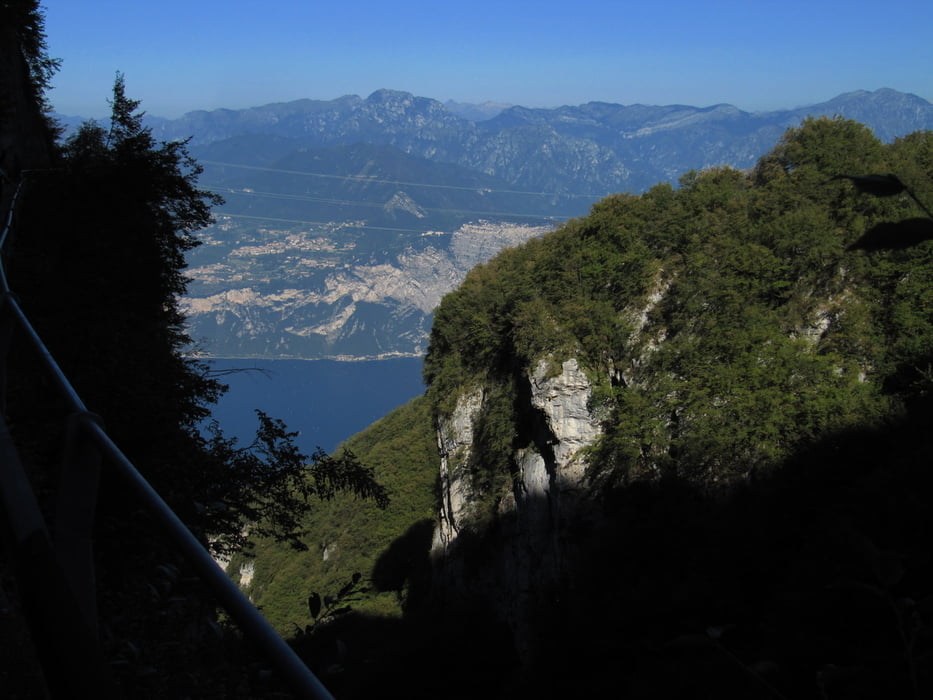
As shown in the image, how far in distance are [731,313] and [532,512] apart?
7.84m

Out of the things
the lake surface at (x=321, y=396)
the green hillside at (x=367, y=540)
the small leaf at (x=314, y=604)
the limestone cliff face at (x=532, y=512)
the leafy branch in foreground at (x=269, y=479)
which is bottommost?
the lake surface at (x=321, y=396)

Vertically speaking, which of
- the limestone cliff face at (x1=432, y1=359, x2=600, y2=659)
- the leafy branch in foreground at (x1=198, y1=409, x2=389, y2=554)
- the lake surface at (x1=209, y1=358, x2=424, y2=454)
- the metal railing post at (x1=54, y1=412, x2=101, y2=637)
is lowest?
the lake surface at (x1=209, y1=358, x2=424, y2=454)

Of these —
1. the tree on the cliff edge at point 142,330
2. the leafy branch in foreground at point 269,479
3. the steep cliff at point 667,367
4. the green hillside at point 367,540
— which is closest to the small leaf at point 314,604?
the tree on the cliff edge at point 142,330

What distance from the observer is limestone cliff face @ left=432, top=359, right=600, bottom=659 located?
1720 centimetres

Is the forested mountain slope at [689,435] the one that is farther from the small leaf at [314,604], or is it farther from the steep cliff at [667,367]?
the small leaf at [314,604]

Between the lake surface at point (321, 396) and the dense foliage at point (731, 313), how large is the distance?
88.3m

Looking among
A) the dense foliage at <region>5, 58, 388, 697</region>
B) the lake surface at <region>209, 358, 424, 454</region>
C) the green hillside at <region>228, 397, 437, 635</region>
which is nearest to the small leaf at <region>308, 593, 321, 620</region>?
the dense foliage at <region>5, 58, 388, 697</region>

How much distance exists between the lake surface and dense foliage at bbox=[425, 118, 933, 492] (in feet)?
290

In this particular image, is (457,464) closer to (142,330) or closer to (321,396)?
(142,330)

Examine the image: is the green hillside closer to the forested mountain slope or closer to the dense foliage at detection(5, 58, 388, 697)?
the forested mountain slope

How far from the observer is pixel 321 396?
144375 millimetres

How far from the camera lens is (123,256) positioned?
31.3 ft

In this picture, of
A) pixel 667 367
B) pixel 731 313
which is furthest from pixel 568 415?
pixel 731 313

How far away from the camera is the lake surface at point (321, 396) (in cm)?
11838
